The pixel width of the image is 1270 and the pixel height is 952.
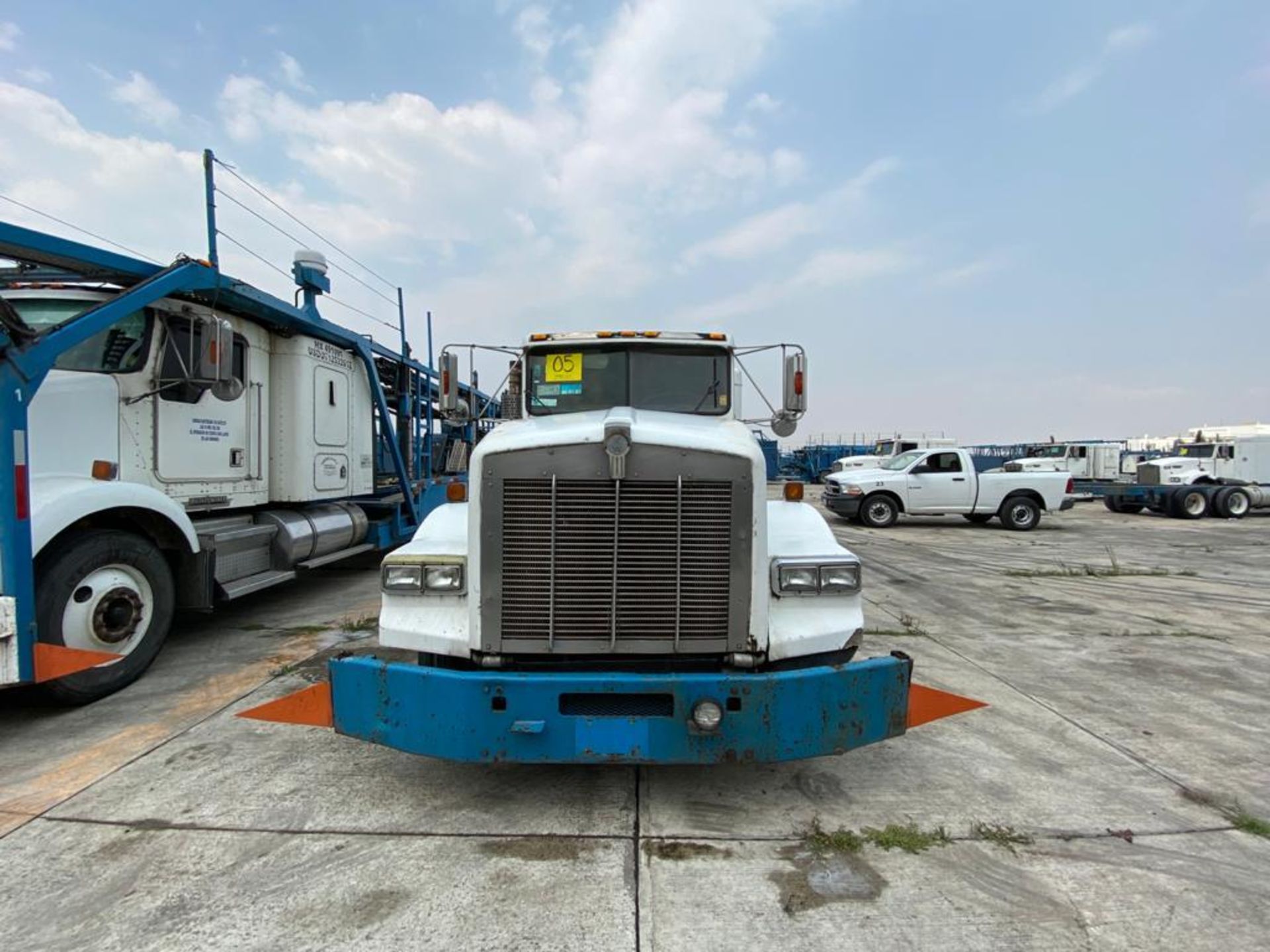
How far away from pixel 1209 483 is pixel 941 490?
1103 centimetres

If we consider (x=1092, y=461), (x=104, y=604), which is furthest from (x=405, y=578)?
(x=1092, y=461)

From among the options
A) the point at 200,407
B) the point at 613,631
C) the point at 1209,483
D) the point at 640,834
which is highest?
the point at 200,407

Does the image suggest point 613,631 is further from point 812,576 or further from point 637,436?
point 812,576

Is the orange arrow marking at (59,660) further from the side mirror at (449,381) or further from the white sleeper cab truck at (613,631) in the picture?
the side mirror at (449,381)

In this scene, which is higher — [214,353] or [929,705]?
[214,353]

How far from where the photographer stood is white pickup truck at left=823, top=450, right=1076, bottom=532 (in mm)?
16016

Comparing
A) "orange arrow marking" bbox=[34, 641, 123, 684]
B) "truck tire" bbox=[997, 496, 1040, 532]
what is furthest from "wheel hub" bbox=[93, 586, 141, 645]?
"truck tire" bbox=[997, 496, 1040, 532]

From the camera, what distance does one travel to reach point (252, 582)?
585 cm

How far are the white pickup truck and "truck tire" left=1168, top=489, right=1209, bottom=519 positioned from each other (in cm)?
653

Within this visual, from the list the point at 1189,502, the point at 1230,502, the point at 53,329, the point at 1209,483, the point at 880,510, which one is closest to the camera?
the point at 53,329

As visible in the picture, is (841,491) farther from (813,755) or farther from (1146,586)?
(813,755)

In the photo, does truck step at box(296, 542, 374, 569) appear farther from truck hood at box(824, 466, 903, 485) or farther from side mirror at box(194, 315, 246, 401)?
truck hood at box(824, 466, 903, 485)

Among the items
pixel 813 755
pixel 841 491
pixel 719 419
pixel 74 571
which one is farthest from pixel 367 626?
pixel 841 491

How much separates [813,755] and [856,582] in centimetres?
81
